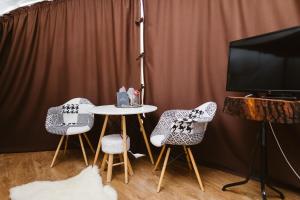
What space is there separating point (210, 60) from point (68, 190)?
1.88m

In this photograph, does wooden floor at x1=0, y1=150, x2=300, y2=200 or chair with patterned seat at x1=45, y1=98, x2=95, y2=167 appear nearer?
wooden floor at x1=0, y1=150, x2=300, y2=200

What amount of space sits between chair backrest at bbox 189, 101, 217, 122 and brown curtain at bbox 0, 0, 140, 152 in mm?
1407

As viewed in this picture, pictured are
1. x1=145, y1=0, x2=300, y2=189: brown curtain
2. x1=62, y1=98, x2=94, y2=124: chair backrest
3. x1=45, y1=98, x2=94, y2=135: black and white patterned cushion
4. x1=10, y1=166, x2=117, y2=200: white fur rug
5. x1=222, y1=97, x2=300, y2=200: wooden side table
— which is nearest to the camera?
x1=222, y1=97, x2=300, y2=200: wooden side table

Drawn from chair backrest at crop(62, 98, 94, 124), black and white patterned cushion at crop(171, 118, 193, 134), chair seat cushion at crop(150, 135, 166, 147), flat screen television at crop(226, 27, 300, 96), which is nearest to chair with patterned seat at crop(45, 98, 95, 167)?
chair backrest at crop(62, 98, 94, 124)

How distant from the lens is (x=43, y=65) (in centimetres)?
366

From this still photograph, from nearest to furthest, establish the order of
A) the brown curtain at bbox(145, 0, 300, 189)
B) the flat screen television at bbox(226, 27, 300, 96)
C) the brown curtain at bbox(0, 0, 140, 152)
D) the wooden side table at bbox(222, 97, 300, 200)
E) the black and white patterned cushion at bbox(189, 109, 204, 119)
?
1. the wooden side table at bbox(222, 97, 300, 200)
2. the flat screen television at bbox(226, 27, 300, 96)
3. the brown curtain at bbox(145, 0, 300, 189)
4. the black and white patterned cushion at bbox(189, 109, 204, 119)
5. the brown curtain at bbox(0, 0, 140, 152)

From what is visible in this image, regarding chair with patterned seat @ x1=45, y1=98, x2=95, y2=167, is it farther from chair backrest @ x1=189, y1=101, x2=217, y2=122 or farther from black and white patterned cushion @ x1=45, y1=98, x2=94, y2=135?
chair backrest @ x1=189, y1=101, x2=217, y2=122

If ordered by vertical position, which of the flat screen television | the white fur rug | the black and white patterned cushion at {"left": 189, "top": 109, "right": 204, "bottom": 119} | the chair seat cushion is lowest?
the white fur rug

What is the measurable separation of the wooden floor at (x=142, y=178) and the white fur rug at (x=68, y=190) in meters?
0.11

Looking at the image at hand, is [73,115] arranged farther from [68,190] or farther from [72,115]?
[68,190]

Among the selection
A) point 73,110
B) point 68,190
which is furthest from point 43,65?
point 68,190

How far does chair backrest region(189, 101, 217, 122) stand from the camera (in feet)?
7.26

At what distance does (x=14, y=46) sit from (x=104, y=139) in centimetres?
220

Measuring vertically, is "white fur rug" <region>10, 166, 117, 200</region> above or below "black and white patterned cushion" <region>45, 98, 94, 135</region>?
below
